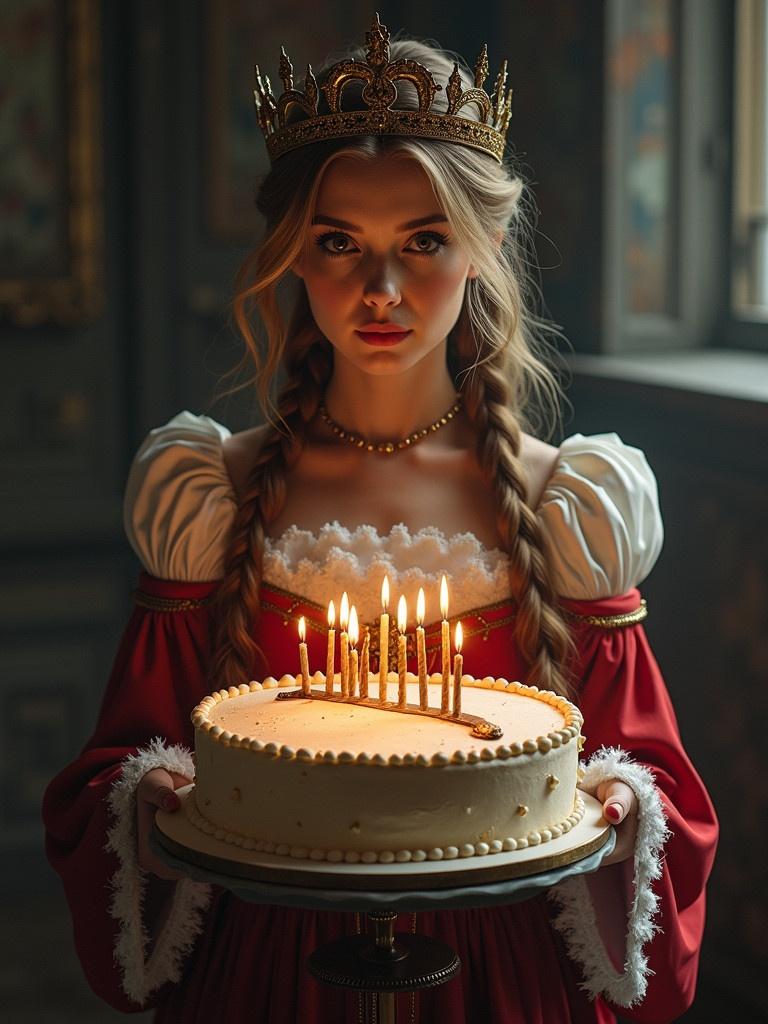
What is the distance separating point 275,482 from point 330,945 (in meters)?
0.57

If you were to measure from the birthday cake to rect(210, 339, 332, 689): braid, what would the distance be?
0.29 metres

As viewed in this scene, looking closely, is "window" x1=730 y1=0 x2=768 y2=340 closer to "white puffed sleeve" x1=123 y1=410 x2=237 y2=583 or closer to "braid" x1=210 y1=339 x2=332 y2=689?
"braid" x1=210 y1=339 x2=332 y2=689

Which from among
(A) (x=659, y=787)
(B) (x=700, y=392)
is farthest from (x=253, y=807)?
(B) (x=700, y=392)

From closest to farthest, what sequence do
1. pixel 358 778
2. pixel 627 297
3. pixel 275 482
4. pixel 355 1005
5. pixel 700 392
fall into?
1. pixel 358 778
2. pixel 355 1005
3. pixel 275 482
4. pixel 700 392
5. pixel 627 297

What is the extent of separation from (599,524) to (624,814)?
1.17 feet

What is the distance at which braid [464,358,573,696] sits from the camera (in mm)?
1635

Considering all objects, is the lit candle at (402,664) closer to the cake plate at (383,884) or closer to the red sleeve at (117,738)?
the cake plate at (383,884)

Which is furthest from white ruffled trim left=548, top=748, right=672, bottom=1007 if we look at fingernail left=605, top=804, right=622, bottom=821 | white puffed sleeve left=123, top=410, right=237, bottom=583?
white puffed sleeve left=123, top=410, right=237, bottom=583

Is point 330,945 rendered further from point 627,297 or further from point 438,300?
point 627,297

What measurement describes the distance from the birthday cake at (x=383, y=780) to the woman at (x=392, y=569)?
158mm

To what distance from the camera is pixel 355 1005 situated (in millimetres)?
1532

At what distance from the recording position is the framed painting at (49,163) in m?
3.42

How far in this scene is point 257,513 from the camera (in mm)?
1727

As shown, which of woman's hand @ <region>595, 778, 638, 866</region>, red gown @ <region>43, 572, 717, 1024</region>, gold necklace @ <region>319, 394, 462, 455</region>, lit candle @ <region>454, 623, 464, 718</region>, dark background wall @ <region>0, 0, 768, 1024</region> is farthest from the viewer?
dark background wall @ <region>0, 0, 768, 1024</region>
